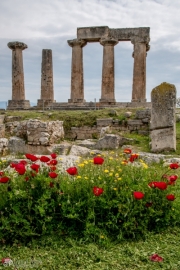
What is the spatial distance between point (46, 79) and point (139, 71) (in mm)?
8615

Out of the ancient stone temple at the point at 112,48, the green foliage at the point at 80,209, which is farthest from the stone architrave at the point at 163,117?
the ancient stone temple at the point at 112,48

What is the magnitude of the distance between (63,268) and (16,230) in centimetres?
100

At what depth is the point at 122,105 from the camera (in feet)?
88.4

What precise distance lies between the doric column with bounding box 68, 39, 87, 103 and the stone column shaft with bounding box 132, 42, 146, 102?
4.74m

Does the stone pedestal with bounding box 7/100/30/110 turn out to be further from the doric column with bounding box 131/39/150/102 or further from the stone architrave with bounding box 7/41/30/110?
the doric column with bounding box 131/39/150/102

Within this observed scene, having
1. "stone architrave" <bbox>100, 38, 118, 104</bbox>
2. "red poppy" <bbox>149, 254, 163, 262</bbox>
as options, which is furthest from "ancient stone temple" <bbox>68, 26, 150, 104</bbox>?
"red poppy" <bbox>149, 254, 163, 262</bbox>

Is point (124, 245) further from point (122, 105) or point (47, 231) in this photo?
point (122, 105)

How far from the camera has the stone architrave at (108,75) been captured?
2719cm

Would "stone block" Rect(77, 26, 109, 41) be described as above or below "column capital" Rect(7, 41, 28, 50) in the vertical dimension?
above

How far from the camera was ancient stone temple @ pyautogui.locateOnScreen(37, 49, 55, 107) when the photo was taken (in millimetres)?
28908

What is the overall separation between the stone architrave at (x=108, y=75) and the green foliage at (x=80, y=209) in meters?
22.5

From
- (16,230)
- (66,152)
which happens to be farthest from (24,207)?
(66,152)

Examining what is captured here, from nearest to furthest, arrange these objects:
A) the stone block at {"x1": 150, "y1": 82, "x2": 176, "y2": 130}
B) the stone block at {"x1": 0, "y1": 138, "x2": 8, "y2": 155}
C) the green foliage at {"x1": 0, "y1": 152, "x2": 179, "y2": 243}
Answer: the green foliage at {"x1": 0, "y1": 152, "x2": 179, "y2": 243} → the stone block at {"x1": 150, "y1": 82, "x2": 176, "y2": 130} → the stone block at {"x1": 0, "y1": 138, "x2": 8, "y2": 155}

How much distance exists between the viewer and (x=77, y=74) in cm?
2839
